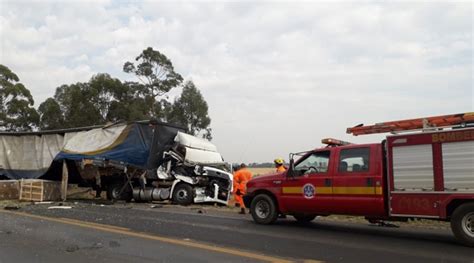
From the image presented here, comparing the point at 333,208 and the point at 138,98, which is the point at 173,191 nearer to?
the point at 333,208

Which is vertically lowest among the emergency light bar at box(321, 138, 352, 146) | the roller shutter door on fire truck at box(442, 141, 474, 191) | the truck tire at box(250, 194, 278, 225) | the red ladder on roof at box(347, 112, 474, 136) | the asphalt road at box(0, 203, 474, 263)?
the asphalt road at box(0, 203, 474, 263)

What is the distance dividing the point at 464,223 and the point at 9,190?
55.6 feet

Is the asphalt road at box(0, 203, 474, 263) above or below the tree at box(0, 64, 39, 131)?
below

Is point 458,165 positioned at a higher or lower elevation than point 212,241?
higher

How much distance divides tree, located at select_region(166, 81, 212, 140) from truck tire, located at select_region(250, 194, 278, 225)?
3935cm

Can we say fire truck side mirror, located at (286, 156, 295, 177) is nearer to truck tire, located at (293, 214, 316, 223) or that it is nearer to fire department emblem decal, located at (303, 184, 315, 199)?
fire department emblem decal, located at (303, 184, 315, 199)

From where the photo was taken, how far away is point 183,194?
57.1ft

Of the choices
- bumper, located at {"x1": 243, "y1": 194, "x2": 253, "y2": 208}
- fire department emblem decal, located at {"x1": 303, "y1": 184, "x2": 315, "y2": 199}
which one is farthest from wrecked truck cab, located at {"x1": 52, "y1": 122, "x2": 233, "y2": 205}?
fire department emblem decal, located at {"x1": 303, "y1": 184, "x2": 315, "y2": 199}

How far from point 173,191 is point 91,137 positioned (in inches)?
193

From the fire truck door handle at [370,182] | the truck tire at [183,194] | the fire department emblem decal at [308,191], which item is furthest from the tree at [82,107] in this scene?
the fire truck door handle at [370,182]

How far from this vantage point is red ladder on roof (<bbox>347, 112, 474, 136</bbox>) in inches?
328

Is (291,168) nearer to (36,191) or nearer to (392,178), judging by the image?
(392,178)

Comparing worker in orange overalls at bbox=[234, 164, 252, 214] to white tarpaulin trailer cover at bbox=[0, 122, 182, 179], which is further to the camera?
white tarpaulin trailer cover at bbox=[0, 122, 182, 179]

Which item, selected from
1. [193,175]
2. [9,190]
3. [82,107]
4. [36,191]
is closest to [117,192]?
[36,191]
